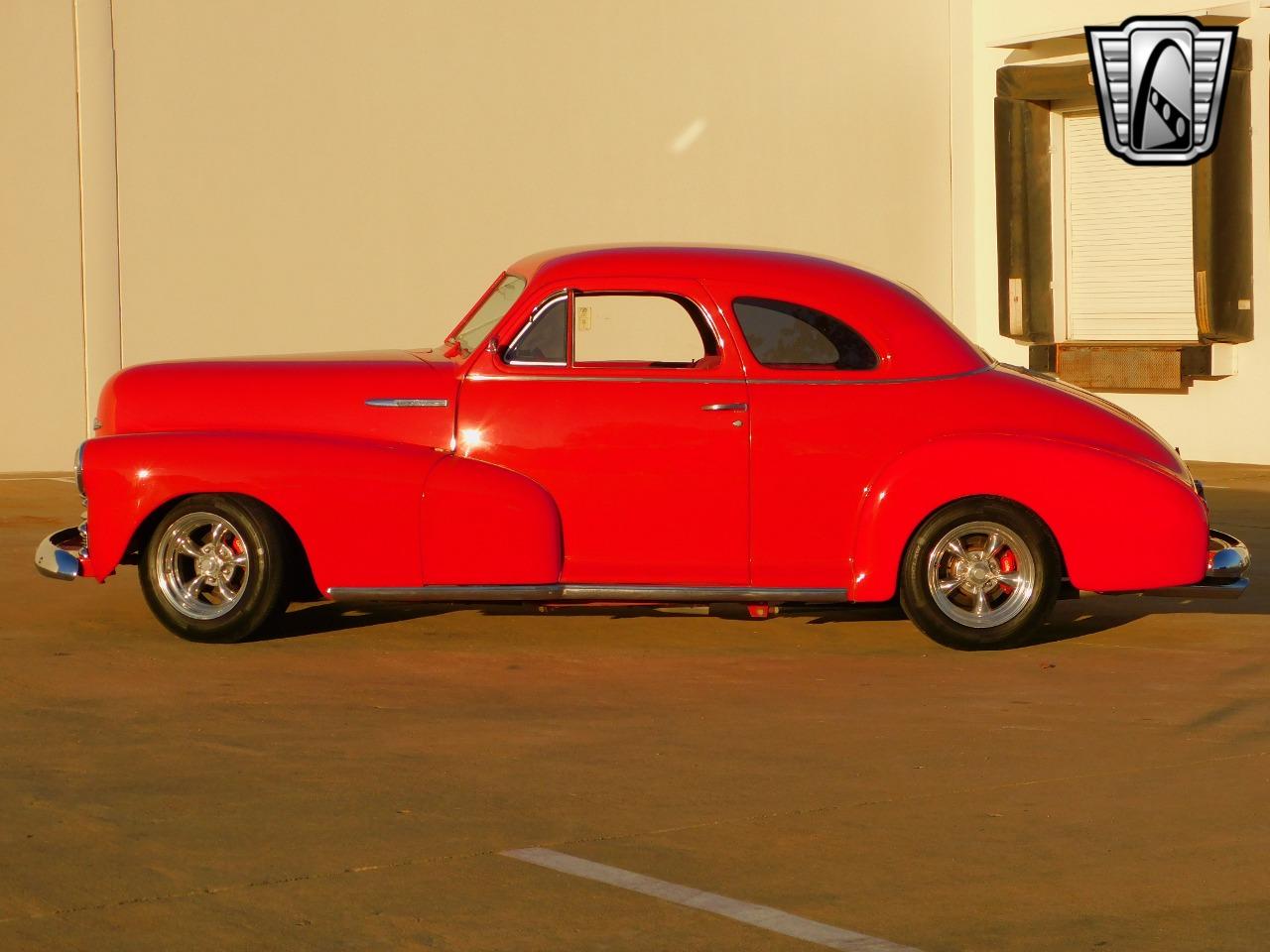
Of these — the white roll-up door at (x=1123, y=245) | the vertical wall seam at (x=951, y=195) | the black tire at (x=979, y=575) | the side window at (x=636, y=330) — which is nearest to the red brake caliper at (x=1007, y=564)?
the black tire at (x=979, y=575)

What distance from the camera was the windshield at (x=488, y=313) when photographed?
8930 millimetres

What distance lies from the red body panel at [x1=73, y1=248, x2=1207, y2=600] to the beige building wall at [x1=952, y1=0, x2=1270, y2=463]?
960 centimetres

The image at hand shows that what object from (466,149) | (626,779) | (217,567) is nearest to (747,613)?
(217,567)

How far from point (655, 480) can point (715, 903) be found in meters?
3.67

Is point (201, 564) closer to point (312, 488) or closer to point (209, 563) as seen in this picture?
point (209, 563)

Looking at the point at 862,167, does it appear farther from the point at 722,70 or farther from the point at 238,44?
the point at 238,44

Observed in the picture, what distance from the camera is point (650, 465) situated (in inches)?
336

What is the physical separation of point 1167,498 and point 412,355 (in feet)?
11.0

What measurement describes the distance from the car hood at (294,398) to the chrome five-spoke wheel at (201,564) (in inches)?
17.1

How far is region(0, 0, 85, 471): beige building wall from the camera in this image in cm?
1591

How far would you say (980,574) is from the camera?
341 inches

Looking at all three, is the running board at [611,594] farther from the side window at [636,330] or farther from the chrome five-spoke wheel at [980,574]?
the side window at [636,330]

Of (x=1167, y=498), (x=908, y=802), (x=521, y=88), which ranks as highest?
(x=521, y=88)

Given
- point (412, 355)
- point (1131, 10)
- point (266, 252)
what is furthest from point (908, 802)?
point (1131, 10)
